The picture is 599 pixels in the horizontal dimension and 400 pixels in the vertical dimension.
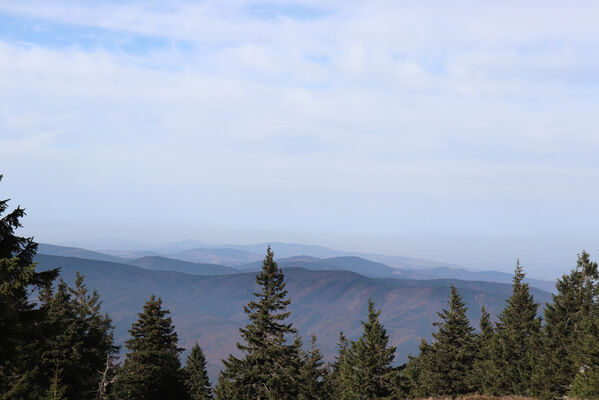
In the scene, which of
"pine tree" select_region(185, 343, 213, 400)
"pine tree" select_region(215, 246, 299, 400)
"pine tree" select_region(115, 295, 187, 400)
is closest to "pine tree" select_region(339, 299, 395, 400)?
"pine tree" select_region(215, 246, 299, 400)

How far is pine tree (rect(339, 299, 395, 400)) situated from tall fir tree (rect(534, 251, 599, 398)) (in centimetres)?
1856

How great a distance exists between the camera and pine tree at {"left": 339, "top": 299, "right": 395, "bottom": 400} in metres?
33.6

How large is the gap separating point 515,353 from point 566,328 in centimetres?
668

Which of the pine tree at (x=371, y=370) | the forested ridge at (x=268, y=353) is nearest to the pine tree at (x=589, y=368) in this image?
the forested ridge at (x=268, y=353)

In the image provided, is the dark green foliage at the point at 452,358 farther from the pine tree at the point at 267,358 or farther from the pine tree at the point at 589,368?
the pine tree at the point at 267,358

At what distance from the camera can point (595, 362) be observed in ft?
111

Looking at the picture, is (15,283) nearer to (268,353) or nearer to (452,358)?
(268,353)

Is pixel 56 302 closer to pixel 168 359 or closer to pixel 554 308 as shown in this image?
pixel 168 359

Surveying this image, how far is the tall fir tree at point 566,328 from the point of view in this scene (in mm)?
44469

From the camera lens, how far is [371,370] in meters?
34.0

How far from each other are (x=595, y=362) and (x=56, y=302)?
128 ft

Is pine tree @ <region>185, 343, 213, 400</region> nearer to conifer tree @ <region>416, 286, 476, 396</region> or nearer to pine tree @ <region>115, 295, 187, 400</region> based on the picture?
pine tree @ <region>115, 295, 187, 400</region>

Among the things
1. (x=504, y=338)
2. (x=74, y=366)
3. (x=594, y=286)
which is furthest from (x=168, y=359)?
(x=594, y=286)

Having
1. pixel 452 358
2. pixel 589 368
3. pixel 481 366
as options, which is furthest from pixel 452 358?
pixel 589 368
